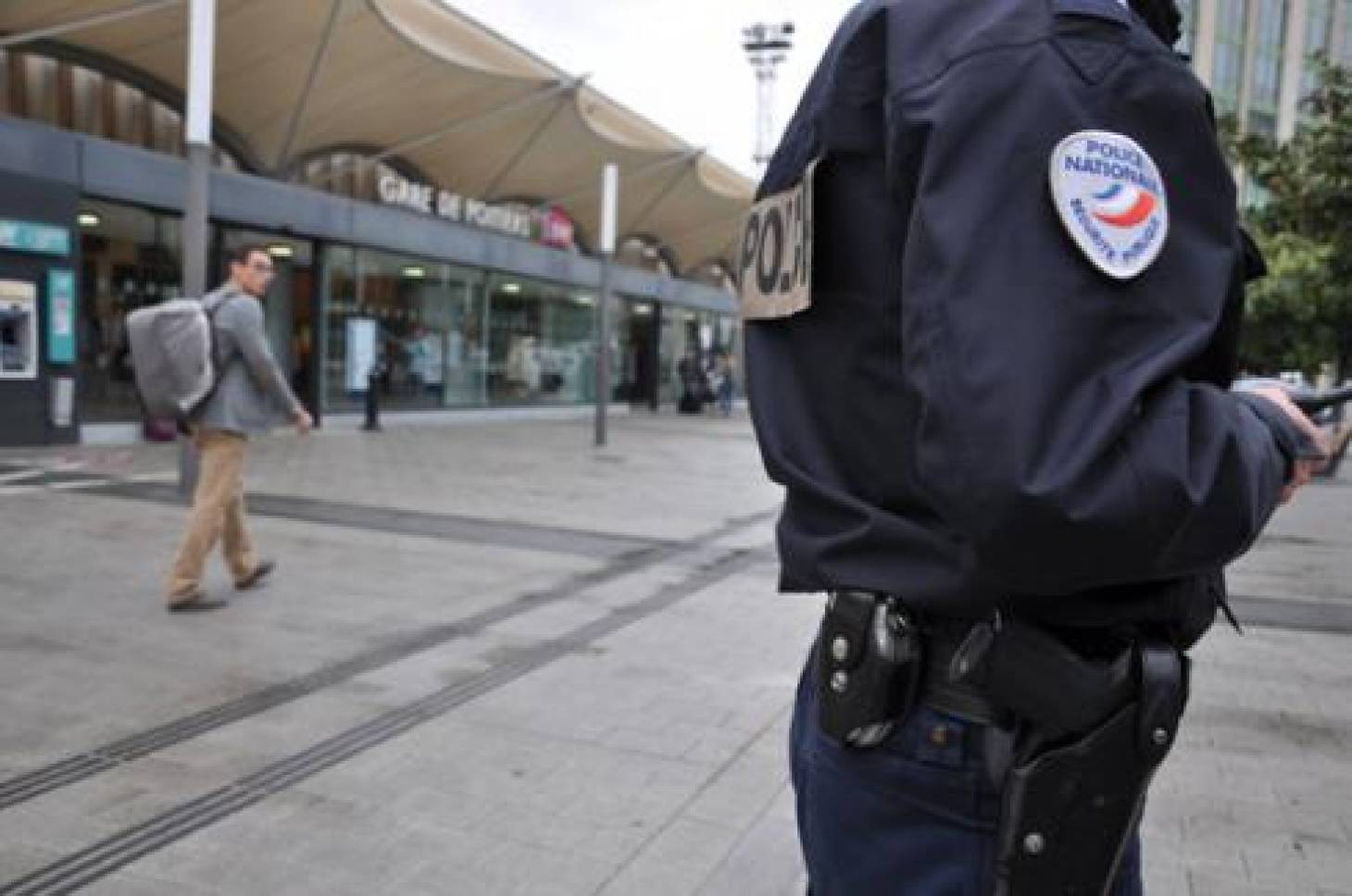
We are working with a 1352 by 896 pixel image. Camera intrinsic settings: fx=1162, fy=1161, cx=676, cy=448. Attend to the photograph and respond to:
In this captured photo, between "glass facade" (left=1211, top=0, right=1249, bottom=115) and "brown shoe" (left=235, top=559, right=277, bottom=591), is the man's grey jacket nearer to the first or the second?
"brown shoe" (left=235, top=559, right=277, bottom=591)

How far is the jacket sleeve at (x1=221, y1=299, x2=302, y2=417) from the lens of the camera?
614 cm

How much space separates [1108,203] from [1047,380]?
0.20 metres

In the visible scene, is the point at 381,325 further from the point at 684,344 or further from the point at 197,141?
the point at 684,344

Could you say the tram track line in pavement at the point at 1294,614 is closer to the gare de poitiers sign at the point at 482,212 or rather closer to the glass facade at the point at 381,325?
the glass facade at the point at 381,325

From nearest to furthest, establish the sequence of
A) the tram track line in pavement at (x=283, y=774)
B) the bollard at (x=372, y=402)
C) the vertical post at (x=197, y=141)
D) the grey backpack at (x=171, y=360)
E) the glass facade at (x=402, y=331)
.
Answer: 1. the tram track line in pavement at (x=283, y=774)
2. the grey backpack at (x=171, y=360)
3. the vertical post at (x=197, y=141)
4. the bollard at (x=372, y=402)
5. the glass facade at (x=402, y=331)

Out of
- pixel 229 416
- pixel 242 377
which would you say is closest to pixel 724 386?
pixel 242 377

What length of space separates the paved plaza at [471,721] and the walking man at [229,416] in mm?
285

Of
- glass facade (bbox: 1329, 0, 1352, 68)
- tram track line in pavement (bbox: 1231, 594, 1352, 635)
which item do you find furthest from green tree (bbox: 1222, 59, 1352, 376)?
tram track line in pavement (bbox: 1231, 594, 1352, 635)

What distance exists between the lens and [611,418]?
27406 millimetres

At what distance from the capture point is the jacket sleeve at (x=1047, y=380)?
1.09m

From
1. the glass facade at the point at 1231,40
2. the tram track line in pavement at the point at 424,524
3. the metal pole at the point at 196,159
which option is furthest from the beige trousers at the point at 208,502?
the glass facade at the point at 1231,40

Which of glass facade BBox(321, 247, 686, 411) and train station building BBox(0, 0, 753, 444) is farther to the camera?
glass facade BBox(321, 247, 686, 411)

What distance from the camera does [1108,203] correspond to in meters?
1.14

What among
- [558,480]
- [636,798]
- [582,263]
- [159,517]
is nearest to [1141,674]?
Result: [636,798]
